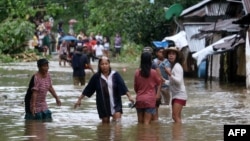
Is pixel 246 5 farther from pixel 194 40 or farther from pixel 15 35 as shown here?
pixel 15 35

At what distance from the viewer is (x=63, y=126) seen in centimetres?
1461

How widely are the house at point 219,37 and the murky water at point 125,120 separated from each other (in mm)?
2290

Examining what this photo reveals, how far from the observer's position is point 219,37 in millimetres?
30078

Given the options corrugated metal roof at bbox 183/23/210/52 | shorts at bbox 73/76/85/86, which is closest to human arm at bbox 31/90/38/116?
shorts at bbox 73/76/85/86

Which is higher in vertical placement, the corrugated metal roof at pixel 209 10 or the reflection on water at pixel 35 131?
the corrugated metal roof at pixel 209 10

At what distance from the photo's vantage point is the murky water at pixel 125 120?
519 inches

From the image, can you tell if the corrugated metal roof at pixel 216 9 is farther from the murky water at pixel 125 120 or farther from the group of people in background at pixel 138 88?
the group of people in background at pixel 138 88

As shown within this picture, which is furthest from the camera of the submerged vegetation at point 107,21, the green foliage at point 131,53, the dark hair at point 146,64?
the green foliage at point 131,53

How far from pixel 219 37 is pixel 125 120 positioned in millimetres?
15114

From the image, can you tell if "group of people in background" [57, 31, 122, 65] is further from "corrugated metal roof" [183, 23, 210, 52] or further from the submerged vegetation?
"corrugated metal roof" [183, 23, 210, 52]

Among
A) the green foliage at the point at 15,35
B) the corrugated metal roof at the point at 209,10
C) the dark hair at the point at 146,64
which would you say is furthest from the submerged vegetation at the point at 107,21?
the dark hair at the point at 146,64

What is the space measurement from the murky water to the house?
2.29 m

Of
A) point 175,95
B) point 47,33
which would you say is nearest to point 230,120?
point 175,95

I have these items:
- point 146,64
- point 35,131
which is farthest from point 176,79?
point 35,131
